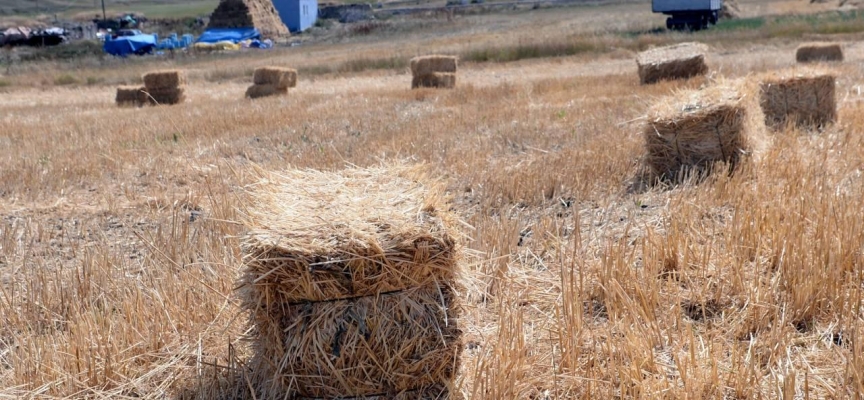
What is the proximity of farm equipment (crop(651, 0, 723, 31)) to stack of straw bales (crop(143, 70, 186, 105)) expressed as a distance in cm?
2811

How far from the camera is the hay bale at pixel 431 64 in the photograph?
1952cm

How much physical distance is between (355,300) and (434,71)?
16900 mm

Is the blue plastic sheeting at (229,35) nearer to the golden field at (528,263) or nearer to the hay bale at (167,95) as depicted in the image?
the hay bale at (167,95)

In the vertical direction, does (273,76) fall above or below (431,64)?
below

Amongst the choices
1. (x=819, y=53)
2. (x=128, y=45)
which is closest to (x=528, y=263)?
(x=819, y=53)

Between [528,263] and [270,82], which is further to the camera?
[270,82]

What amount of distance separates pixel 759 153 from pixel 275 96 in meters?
13.7

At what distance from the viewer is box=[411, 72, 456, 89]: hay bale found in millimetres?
19344

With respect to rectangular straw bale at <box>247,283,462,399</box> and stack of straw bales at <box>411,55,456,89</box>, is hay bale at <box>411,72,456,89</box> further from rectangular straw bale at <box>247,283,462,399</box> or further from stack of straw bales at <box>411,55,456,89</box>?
rectangular straw bale at <box>247,283,462,399</box>

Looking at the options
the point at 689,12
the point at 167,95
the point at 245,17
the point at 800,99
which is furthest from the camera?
the point at 245,17

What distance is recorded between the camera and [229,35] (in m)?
54.0

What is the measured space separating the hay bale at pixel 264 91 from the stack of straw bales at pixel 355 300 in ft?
55.3

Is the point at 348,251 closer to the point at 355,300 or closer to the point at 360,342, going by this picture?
the point at 355,300

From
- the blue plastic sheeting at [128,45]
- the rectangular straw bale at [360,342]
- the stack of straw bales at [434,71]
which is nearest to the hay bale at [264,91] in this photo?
the stack of straw bales at [434,71]
